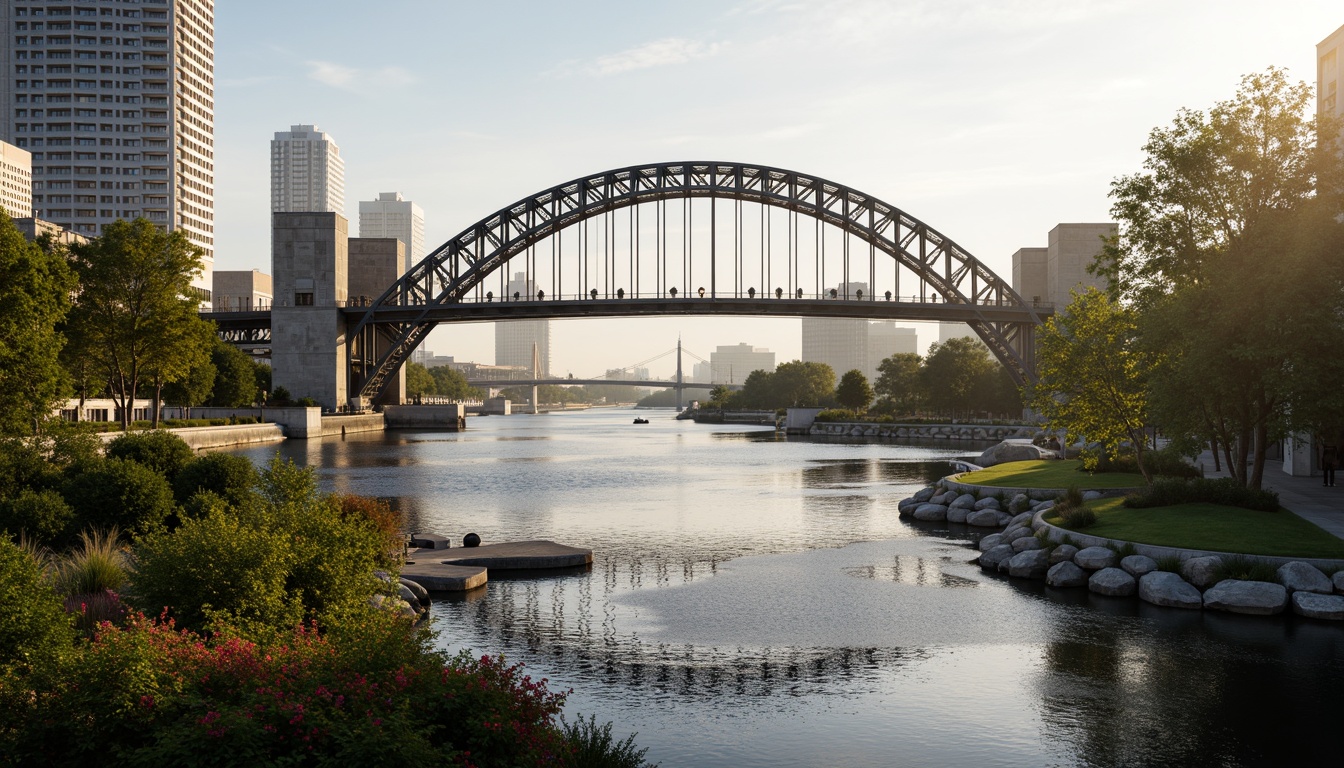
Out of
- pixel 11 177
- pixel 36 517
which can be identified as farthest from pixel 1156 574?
pixel 11 177

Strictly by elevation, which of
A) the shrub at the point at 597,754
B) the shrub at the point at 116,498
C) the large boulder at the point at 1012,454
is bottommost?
the shrub at the point at 597,754

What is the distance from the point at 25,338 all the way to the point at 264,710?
32.8m

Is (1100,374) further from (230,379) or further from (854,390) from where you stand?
(854,390)

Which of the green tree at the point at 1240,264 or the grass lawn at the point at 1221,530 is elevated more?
the green tree at the point at 1240,264

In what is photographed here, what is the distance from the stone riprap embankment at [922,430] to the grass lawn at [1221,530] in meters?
70.5

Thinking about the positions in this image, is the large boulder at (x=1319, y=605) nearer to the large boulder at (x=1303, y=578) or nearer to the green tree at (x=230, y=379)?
the large boulder at (x=1303, y=578)

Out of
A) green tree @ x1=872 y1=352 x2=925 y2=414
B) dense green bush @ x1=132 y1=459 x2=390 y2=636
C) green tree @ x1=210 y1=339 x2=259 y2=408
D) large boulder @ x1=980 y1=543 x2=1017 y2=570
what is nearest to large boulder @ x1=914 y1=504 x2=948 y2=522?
large boulder @ x1=980 y1=543 x2=1017 y2=570

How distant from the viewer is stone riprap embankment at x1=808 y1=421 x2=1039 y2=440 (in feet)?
354

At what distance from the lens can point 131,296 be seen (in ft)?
234

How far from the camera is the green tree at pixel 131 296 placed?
70062 mm

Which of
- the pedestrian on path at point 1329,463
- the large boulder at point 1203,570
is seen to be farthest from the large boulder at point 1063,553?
the pedestrian on path at point 1329,463

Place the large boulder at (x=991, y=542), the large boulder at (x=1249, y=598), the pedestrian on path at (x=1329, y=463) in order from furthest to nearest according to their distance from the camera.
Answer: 1. the pedestrian on path at (x=1329, y=463)
2. the large boulder at (x=991, y=542)
3. the large boulder at (x=1249, y=598)

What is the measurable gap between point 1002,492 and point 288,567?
30.7m

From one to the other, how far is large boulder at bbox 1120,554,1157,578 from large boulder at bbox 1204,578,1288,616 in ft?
5.97
